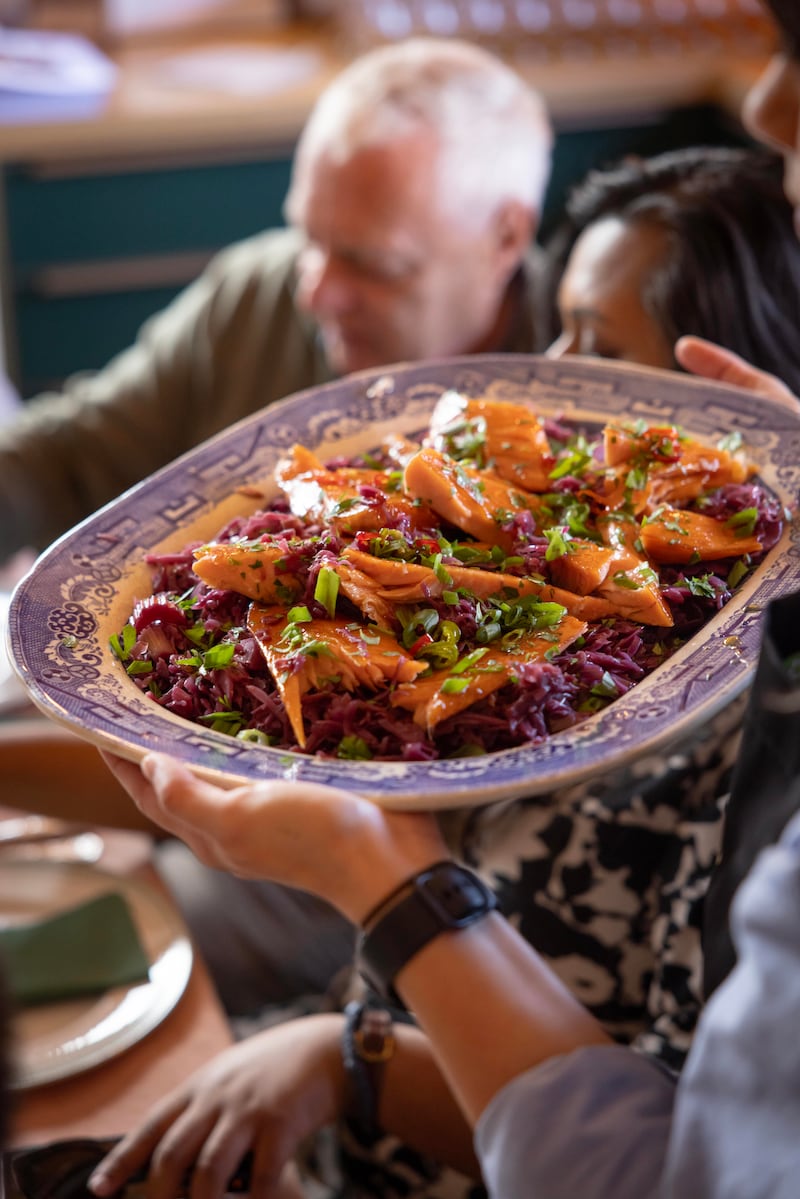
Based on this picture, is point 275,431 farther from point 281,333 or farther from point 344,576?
point 281,333

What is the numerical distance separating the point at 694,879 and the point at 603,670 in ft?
0.97

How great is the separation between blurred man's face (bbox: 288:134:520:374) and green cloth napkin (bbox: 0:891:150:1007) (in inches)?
56.5

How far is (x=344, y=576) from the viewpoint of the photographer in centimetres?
126

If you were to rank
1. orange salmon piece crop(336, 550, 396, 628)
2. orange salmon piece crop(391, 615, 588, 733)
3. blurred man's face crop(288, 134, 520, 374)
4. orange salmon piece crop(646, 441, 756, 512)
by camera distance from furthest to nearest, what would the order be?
blurred man's face crop(288, 134, 520, 374) < orange salmon piece crop(646, 441, 756, 512) < orange salmon piece crop(336, 550, 396, 628) < orange salmon piece crop(391, 615, 588, 733)

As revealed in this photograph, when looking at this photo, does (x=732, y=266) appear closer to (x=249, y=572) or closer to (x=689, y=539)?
(x=689, y=539)

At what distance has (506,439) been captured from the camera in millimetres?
1558

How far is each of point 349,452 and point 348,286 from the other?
3.11 feet

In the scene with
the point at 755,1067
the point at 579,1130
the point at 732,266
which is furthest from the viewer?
the point at 732,266

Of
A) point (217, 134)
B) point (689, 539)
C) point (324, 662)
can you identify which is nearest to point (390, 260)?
point (689, 539)

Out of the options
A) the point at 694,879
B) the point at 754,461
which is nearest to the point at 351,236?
the point at 754,461

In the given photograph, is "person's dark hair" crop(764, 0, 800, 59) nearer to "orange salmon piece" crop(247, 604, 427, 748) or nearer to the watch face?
"orange salmon piece" crop(247, 604, 427, 748)

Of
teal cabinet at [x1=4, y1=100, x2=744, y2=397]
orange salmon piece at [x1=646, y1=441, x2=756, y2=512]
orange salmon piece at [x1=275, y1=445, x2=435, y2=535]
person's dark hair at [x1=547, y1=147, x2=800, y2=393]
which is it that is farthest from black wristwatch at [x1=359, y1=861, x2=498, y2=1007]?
teal cabinet at [x1=4, y1=100, x2=744, y2=397]

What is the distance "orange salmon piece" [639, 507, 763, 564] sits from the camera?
4.57 feet

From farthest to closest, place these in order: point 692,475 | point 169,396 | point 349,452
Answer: point 169,396 → point 349,452 → point 692,475
